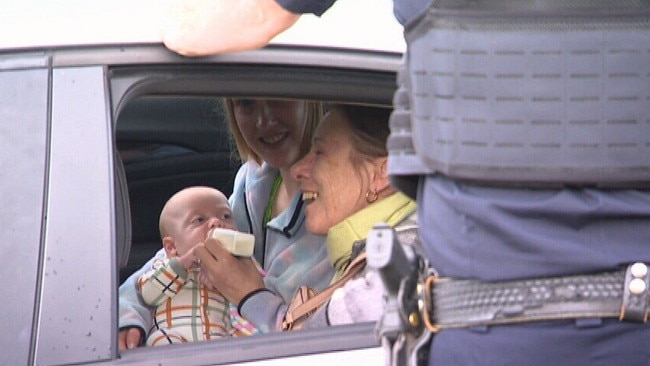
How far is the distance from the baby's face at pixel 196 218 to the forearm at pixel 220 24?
1148mm

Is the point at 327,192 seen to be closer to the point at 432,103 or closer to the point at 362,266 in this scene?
the point at 362,266

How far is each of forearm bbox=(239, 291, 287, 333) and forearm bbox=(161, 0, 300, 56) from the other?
847 millimetres

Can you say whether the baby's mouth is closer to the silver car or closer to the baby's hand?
the baby's hand

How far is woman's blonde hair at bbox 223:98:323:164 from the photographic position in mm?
3620

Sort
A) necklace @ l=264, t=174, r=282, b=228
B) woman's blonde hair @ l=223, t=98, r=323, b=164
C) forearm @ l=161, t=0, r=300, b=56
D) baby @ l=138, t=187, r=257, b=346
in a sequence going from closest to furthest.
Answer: forearm @ l=161, t=0, r=300, b=56
baby @ l=138, t=187, r=257, b=346
woman's blonde hair @ l=223, t=98, r=323, b=164
necklace @ l=264, t=174, r=282, b=228

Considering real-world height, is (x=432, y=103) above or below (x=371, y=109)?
above

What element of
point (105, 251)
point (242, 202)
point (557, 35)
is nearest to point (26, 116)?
point (105, 251)

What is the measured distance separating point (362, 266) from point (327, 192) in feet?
1.22

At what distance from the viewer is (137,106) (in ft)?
15.6

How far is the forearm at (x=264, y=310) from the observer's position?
3.34 m

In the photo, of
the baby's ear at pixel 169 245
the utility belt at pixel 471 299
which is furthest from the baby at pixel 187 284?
the utility belt at pixel 471 299

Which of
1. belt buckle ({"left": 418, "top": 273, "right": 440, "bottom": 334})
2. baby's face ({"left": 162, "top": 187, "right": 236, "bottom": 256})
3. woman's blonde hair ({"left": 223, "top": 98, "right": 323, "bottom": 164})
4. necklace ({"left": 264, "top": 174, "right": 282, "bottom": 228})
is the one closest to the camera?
belt buckle ({"left": 418, "top": 273, "right": 440, "bottom": 334})

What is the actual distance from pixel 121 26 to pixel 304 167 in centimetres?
91

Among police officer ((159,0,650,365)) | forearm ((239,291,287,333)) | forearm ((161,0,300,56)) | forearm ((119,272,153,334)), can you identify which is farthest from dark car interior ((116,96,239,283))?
police officer ((159,0,650,365))
